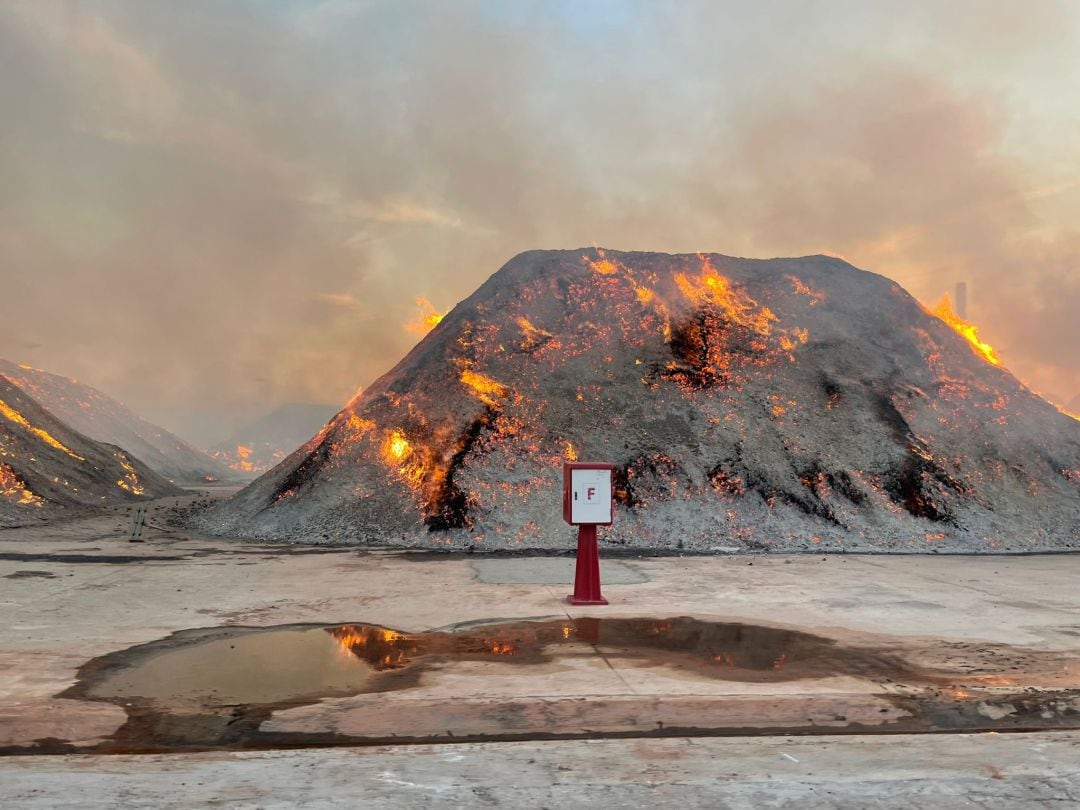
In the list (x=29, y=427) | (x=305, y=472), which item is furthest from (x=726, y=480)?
(x=29, y=427)

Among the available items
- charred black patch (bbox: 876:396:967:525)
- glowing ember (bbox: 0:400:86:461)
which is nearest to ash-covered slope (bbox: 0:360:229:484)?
glowing ember (bbox: 0:400:86:461)

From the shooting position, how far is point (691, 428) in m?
20.3

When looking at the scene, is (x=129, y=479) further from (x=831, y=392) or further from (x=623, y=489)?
(x=831, y=392)

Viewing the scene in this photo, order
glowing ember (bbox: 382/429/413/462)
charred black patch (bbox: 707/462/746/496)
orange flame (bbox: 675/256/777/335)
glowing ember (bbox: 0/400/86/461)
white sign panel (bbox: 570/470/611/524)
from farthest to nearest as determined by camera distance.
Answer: glowing ember (bbox: 0/400/86/461)
orange flame (bbox: 675/256/777/335)
glowing ember (bbox: 382/429/413/462)
charred black patch (bbox: 707/462/746/496)
white sign panel (bbox: 570/470/611/524)

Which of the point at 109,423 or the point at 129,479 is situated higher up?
the point at 109,423

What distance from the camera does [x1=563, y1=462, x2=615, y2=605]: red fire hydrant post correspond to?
9172mm

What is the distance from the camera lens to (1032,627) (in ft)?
26.2

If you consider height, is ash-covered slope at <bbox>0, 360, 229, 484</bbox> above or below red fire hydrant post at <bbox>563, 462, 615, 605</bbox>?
above

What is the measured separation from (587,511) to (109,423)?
333ft

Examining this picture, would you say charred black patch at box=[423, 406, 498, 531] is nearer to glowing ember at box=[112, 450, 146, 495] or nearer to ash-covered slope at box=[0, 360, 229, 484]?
glowing ember at box=[112, 450, 146, 495]

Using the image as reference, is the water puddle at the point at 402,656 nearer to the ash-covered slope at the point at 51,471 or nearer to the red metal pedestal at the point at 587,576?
the red metal pedestal at the point at 587,576

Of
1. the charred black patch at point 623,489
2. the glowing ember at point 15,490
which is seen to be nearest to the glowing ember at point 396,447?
the charred black patch at point 623,489

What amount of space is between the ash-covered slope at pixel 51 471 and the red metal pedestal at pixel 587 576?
20422mm

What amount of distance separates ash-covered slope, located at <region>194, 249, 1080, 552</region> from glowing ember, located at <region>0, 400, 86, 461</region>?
56.7ft
